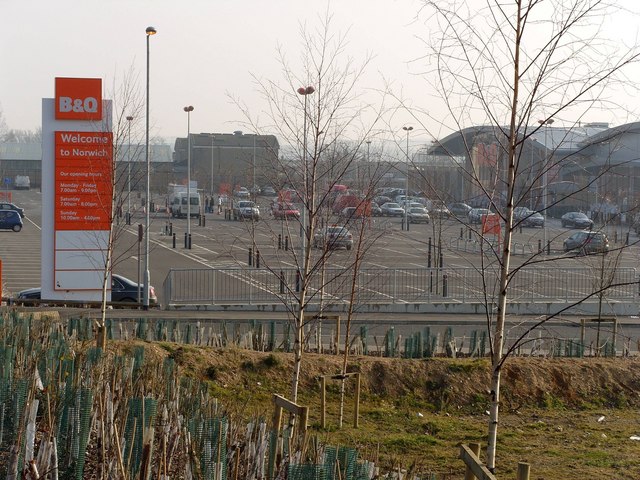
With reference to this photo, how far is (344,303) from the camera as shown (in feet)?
78.4

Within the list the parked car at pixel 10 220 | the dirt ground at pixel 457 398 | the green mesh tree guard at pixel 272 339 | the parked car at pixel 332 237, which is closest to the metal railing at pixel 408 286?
the parked car at pixel 332 237

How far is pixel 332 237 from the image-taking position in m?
12.5

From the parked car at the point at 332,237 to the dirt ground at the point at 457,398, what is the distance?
2.02 meters

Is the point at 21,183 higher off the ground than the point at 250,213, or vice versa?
the point at 21,183

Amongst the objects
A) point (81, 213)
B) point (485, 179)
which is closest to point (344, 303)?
point (81, 213)

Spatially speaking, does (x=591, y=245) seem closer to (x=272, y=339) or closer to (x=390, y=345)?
(x=390, y=345)

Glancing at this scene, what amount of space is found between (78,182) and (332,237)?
37.7 ft

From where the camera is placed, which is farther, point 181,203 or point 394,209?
point 181,203

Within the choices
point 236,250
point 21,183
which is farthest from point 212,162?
point 21,183

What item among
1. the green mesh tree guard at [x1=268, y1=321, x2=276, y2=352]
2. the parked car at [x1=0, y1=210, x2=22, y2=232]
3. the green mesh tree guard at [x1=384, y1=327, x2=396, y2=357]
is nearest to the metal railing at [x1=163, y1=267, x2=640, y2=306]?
the green mesh tree guard at [x1=384, y1=327, x2=396, y2=357]

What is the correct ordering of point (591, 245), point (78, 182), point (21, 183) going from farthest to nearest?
point (21, 183), point (78, 182), point (591, 245)

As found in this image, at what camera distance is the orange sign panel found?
22.0 metres

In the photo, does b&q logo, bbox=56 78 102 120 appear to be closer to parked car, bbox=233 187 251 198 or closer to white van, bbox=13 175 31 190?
parked car, bbox=233 187 251 198

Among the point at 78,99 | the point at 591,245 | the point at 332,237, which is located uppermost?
the point at 78,99
